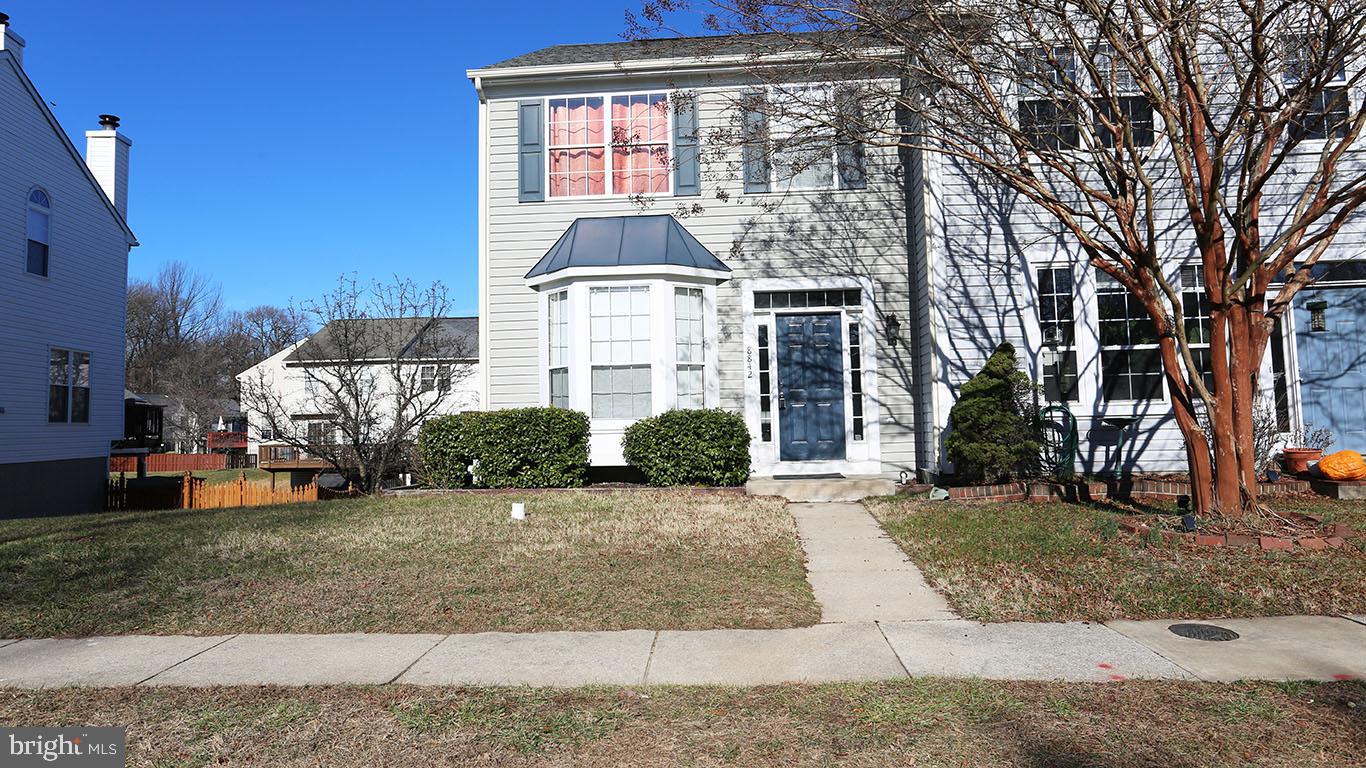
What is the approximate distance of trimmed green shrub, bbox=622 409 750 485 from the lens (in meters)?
10.7

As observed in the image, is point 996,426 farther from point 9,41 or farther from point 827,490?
point 9,41

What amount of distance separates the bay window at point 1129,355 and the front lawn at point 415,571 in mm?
4767

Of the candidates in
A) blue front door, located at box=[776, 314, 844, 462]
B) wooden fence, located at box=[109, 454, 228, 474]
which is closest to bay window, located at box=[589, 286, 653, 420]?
blue front door, located at box=[776, 314, 844, 462]

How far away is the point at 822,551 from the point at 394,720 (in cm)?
445

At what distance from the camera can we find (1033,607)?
5367 mm

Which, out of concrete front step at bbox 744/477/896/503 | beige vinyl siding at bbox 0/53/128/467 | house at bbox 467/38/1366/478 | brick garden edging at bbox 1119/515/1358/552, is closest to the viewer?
brick garden edging at bbox 1119/515/1358/552

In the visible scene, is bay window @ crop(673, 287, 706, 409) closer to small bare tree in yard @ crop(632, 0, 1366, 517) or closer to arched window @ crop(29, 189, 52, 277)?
small bare tree in yard @ crop(632, 0, 1366, 517)

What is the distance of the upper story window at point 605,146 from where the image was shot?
13.0 m

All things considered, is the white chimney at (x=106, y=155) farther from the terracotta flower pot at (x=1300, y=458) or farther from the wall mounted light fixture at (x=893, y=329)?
the terracotta flower pot at (x=1300, y=458)

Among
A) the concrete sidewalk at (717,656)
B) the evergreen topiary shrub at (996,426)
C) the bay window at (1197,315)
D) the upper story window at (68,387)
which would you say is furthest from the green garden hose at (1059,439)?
the upper story window at (68,387)

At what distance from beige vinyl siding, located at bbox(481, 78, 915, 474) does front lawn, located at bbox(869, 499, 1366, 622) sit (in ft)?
16.4

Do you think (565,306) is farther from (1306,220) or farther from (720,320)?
(1306,220)

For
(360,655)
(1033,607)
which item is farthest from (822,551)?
(360,655)
